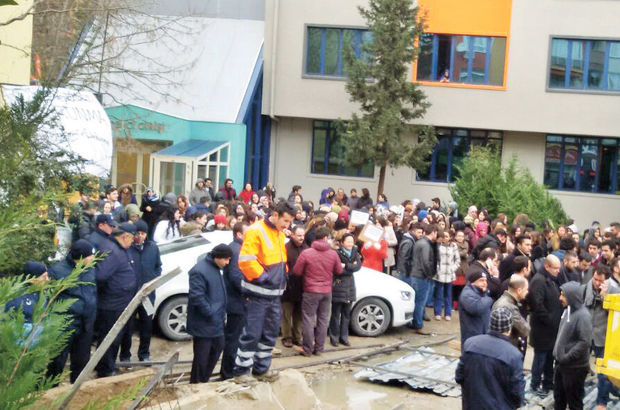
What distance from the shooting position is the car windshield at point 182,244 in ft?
42.0

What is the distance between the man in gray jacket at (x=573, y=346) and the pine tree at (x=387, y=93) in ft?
59.6

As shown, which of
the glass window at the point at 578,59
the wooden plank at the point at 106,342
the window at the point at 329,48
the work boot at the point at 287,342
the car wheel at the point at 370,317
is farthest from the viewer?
the window at the point at 329,48

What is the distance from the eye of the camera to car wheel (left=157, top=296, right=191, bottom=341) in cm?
1198

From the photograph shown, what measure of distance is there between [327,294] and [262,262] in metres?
3.10

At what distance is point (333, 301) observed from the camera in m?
12.5

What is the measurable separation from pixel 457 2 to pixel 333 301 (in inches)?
777

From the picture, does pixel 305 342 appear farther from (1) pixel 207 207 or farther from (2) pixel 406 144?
(2) pixel 406 144

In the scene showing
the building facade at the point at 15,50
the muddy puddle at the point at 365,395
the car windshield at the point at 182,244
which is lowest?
the muddy puddle at the point at 365,395

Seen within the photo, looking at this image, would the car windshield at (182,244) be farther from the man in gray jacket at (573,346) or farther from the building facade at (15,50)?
the man in gray jacket at (573,346)

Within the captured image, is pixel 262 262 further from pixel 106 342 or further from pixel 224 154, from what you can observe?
pixel 224 154

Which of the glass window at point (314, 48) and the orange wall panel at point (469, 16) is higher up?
the orange wall panel at point (469, 16)

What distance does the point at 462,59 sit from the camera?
2980 cm

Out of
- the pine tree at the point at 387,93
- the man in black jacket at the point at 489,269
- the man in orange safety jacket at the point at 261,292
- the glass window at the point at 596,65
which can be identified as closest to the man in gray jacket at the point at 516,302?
the man in black jacket at the point at 489,269

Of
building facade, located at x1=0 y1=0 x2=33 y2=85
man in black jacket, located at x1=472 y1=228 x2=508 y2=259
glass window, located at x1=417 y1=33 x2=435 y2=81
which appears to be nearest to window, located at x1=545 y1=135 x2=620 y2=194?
glass window, located at x1=417 y1=33 x2=435 y2=81
